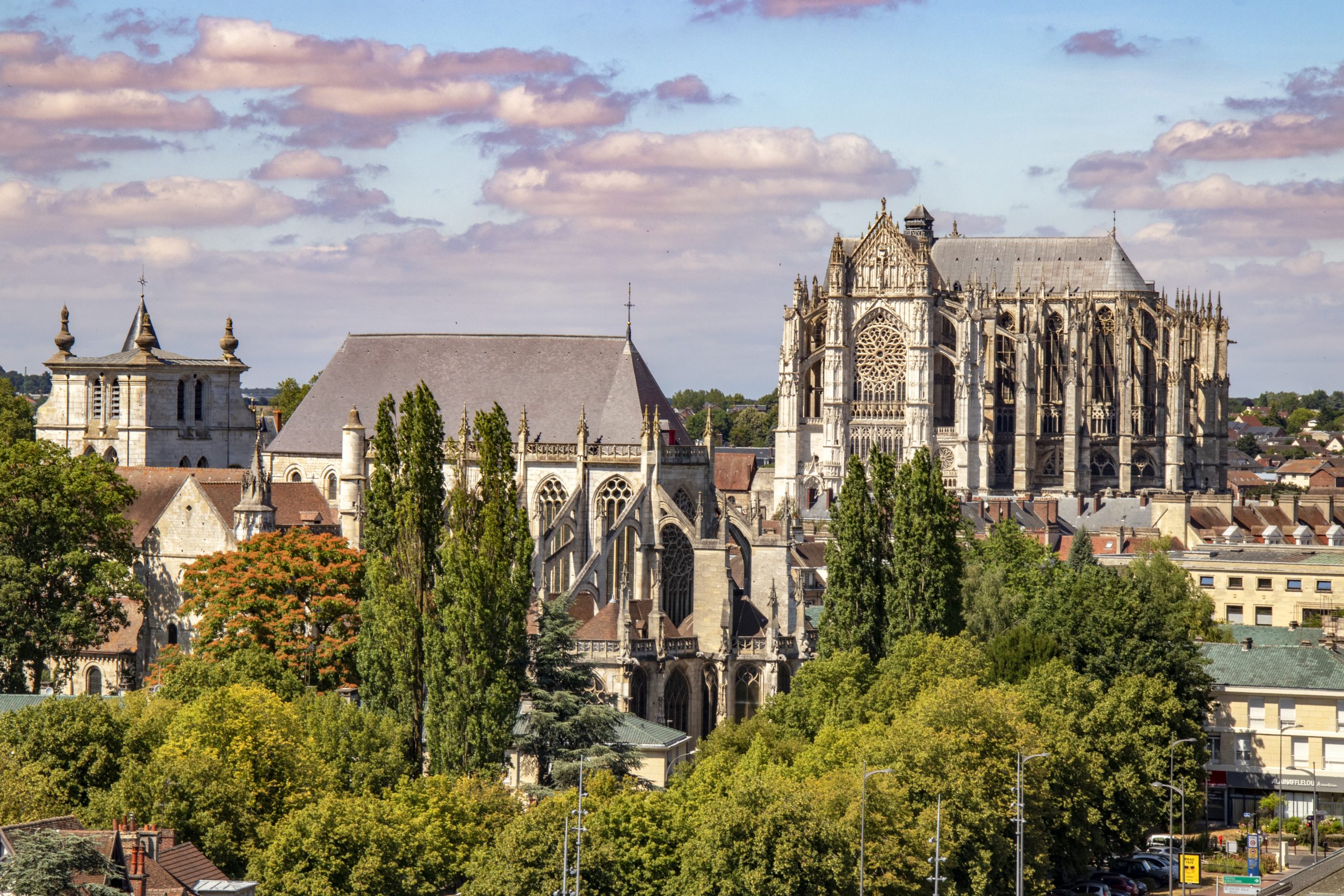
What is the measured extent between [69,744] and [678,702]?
101 ft

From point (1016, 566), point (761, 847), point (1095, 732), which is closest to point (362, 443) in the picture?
point (1016, 566)

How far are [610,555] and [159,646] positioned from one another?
58.8 ft

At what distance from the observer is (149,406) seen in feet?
372

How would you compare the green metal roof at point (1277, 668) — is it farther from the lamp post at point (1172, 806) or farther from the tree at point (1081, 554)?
the tree at point (1081, 554)

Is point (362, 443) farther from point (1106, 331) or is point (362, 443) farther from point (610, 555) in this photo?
point (1106, 331)

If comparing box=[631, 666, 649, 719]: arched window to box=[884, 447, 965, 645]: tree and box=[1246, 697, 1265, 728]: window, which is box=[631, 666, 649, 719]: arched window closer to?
box=[884, 447, 965, 645]: tree

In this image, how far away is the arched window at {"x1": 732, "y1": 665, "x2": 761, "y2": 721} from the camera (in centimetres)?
8450

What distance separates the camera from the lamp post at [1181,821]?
215 feet

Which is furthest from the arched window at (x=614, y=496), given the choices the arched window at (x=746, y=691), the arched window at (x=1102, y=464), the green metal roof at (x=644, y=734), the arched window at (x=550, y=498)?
the arched window at (x=1102, y=464)

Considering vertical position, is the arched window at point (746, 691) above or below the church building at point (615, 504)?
below

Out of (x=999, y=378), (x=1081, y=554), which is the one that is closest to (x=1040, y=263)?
(x=999, y=378)

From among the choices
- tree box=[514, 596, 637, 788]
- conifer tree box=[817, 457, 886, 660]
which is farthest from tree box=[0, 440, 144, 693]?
conifer tree box=[817, 457, 886, 660]

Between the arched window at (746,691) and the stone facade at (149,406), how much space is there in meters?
39.7

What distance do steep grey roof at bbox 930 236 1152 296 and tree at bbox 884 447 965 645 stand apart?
100752 millimetres
